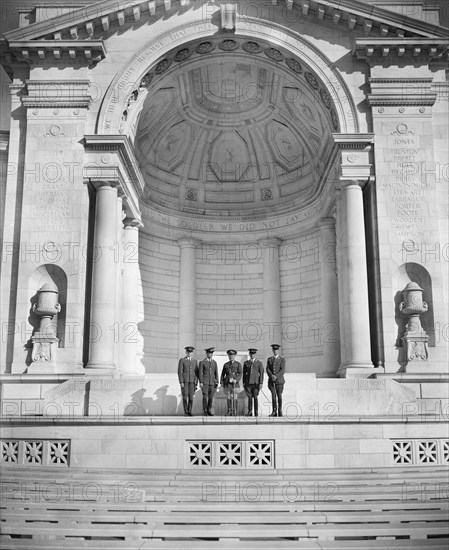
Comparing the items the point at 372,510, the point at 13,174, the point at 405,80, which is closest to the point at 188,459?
the point at 372,510

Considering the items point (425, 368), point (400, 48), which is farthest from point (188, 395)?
point (400, 48)

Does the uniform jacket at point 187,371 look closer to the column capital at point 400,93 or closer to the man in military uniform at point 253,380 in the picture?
the man in military uniform at point 253,380

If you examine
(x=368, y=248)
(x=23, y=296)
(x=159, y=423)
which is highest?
(x=368, y=248)

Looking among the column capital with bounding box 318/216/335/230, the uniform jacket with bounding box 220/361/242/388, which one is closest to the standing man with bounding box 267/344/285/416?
the uniform jacket with bounding box 220/361/242/388

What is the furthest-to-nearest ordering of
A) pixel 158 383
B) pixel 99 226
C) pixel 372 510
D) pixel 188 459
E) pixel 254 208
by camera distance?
pixel 254 208, pixel 99 226, pixel 158 383, pixel 188 459, pixel 372 510

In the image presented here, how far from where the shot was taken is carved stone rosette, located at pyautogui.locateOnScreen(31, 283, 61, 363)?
20.9 m

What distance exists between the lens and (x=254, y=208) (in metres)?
31.5

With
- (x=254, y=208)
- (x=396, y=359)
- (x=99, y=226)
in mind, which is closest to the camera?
(x=396, y=359)

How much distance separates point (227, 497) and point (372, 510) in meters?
3.27

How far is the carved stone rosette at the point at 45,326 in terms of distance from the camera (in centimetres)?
2086

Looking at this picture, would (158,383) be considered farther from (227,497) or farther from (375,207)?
(375,207)

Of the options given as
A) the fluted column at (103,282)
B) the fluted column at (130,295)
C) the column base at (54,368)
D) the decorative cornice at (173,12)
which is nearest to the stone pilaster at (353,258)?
the decorative cornice at (173,12)

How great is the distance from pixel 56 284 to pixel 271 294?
11.4 meters

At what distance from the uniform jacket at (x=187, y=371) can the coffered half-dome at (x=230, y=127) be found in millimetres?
9820
